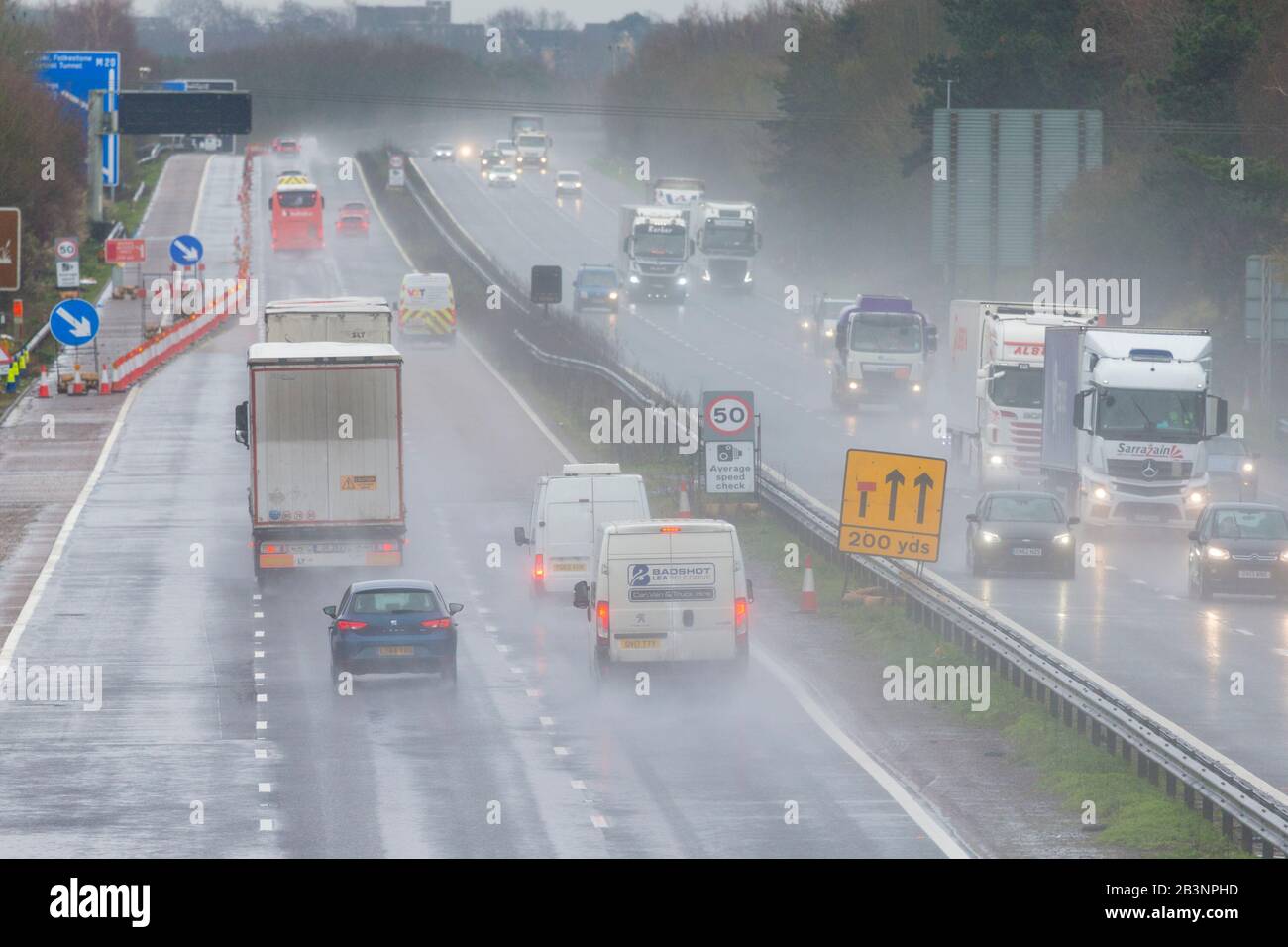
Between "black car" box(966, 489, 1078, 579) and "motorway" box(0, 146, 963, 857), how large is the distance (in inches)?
200

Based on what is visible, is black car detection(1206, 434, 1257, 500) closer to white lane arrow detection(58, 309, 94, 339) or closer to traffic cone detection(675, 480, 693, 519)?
traffic cone detection(675, 480, 693, 519)

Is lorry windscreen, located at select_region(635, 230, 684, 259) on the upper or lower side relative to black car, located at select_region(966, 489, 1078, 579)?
upper

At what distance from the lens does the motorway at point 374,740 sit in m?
20.7

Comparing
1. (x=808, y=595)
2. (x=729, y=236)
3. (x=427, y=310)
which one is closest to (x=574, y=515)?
(x=808, y=595)

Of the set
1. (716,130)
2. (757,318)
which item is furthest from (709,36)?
(757,318)

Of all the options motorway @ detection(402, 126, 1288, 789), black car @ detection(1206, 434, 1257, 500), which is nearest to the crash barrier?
motorway @ detection(402, 126, 1288, 789)

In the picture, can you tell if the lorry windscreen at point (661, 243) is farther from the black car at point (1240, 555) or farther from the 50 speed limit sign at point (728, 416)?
the black car at point (1240, 555)

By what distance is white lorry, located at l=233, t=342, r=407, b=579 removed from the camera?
117 ft

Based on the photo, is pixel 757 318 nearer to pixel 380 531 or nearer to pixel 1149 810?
pixel 380 531

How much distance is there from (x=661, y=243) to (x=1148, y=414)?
4670cm

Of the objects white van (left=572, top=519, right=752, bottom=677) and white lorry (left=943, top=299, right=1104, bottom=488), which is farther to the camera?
white lorry (left=943, top=299, right=1104, bottom=488)
